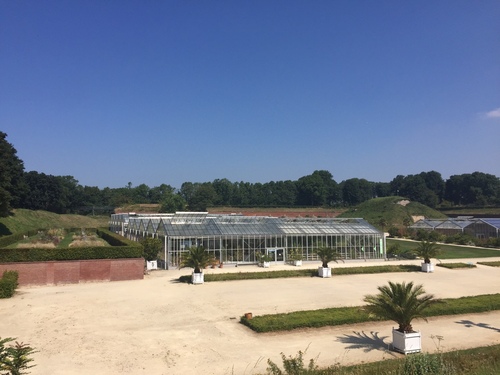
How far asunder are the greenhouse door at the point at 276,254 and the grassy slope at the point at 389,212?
4773 cm

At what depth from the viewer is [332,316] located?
58.7ft

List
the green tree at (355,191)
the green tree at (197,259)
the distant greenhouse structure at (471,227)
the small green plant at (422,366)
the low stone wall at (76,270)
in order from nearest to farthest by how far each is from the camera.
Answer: the small green plant at (422,366), the low stone wall at (76,270), the green tree at (197,259), the distant greenhouse structure at (471,227), the green tree at (355,191)

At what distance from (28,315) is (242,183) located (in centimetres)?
13814

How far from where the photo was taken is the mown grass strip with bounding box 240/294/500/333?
16.7 metres

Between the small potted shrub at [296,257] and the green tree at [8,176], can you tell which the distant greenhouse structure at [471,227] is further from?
the green tree at [8,176]

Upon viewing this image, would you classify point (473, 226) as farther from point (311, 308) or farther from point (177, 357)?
point (177, 357)

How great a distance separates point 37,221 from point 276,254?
2289 inches

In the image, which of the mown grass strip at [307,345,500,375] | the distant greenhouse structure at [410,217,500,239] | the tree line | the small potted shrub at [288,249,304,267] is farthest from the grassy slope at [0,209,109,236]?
the distant greenhouse structure at [410,217,500,239]

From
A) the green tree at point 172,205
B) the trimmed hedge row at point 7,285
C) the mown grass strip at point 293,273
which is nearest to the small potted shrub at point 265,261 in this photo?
the mown grass strip at point 293,273

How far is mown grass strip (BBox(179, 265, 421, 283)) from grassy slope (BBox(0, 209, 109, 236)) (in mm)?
A: 43650

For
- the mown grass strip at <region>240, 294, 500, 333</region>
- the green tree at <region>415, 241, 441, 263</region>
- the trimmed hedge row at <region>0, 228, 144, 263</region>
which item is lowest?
the mown grass strip at <region>240, 294, 500, 333</region>

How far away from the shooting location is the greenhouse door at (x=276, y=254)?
127ft

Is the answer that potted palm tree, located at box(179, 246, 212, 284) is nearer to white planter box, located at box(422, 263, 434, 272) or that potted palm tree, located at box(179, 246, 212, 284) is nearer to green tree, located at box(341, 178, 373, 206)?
white planter box, located at box(422, 263, 434, 272)

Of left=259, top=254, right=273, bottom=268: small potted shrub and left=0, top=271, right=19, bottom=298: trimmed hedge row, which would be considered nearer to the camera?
left=0, top=271, right=19, bottom=298: trimmed hedge row
